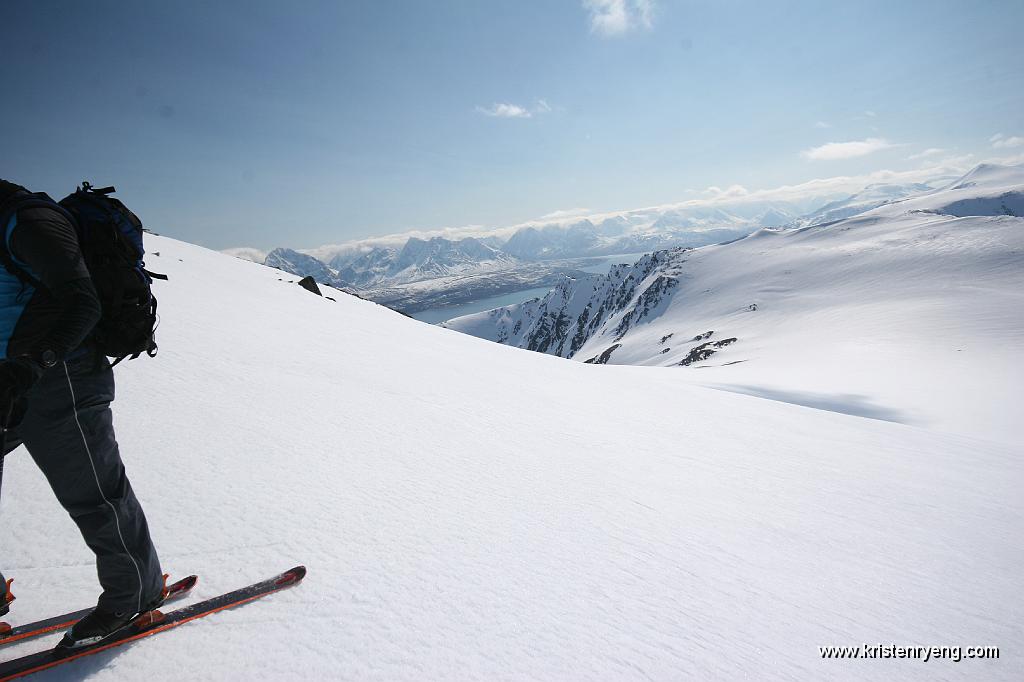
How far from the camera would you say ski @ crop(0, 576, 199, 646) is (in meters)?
2.21

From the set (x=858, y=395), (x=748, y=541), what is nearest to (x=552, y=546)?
(x=748, y=541)

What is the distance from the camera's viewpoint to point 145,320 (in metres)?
2.58

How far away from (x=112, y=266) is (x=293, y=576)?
7.01 ft

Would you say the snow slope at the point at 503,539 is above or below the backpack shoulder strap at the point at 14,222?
below

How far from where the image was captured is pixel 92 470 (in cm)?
232

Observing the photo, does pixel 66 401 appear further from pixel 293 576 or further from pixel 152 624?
pixel 293 576

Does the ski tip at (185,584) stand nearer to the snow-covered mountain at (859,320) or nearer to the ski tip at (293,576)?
the ski tip at (293,576)

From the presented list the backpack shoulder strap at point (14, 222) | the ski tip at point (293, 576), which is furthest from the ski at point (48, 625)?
the backpack shoulder strap at point (14, 222)

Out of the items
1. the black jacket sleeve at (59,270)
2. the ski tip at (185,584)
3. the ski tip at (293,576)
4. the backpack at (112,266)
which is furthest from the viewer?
the ski tip at (293,576)

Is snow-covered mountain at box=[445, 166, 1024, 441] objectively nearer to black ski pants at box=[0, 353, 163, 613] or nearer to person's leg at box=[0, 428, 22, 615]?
black ski pants at box=[0, 353, 163, 613]

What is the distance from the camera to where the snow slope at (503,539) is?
8.12 ft

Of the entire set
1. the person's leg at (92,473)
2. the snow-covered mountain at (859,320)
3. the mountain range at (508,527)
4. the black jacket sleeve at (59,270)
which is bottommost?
the snow-covered mountain at (859,320)

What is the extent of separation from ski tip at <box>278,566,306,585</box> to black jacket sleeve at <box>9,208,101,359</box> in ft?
5.76

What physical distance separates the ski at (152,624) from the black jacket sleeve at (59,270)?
4.75 ft
